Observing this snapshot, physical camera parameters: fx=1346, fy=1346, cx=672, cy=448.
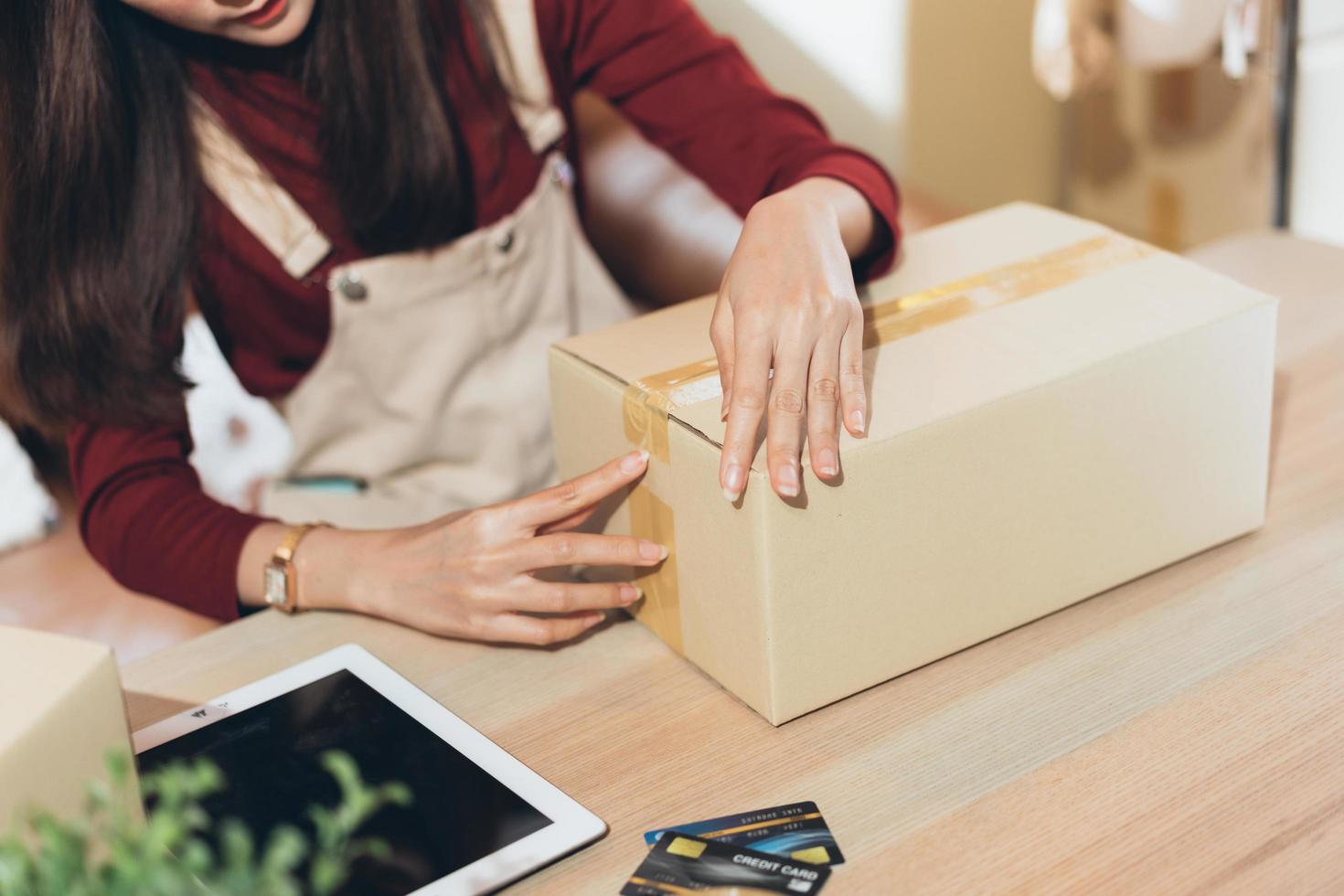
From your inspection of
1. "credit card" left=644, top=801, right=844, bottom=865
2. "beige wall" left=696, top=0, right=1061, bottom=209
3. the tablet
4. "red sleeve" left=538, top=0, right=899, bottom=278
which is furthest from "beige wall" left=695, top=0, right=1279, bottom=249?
"credit card" left=644, top=801, right=844, bottom=865

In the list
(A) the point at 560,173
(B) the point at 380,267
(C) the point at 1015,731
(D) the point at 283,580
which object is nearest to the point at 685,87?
(A) the point at 560,173

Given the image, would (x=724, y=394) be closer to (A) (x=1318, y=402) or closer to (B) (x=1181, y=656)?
(B) (x=1181, y=656)

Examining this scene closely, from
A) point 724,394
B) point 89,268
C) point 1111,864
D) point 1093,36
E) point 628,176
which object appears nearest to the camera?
point 1111,864

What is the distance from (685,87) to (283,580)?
1.84 feet

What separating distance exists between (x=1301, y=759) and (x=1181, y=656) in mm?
101

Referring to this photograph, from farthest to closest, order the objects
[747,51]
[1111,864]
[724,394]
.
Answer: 1. [747,51]
2. [724,394]
3. [1111,864]

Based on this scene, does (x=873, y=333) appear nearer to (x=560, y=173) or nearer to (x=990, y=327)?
(x=990, y=327)

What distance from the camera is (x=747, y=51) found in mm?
1985

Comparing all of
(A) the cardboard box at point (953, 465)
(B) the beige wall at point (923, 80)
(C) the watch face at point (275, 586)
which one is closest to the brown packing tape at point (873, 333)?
(A) the cardboard box at point (953, 465)

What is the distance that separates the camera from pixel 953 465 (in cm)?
70

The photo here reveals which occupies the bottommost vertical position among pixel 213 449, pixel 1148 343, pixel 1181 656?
pixel 213 449

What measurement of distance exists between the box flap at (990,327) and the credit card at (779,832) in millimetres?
166

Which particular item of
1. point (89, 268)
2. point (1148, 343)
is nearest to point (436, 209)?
point (89, 268)

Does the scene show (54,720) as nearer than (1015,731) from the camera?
Yes
